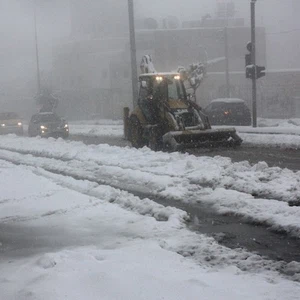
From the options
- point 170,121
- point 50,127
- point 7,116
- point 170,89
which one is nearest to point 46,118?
point 50,127

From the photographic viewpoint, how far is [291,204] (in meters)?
8.37

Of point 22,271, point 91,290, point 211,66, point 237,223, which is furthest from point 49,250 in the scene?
point 211,66

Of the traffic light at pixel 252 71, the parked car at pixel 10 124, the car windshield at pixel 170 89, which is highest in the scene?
the traffic light at pixel 252 71

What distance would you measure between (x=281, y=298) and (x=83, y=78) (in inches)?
2467

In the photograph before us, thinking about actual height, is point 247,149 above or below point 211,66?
below

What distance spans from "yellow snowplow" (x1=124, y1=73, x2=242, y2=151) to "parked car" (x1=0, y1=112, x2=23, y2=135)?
17479 mm

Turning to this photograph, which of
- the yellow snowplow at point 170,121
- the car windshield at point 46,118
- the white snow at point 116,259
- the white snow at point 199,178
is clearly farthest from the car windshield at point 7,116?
the white snow at point 116,259

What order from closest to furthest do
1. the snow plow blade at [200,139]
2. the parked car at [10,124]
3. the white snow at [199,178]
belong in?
1. the white snow at [199,178]
2. the snow plow blade at [200,139]
3. the parked car at [10,124]

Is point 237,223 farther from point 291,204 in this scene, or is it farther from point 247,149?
point 247,149

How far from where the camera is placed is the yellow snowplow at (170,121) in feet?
54.7

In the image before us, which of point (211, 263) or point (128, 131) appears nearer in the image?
point (211, 263)

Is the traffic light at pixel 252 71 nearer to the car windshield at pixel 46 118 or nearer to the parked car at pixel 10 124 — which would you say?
the car windshield at pixel 46 118

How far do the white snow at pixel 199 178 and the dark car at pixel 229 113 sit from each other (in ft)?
43.0

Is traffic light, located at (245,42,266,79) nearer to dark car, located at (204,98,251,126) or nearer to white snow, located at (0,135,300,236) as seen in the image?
dark car, located at (204,98,251,126)
